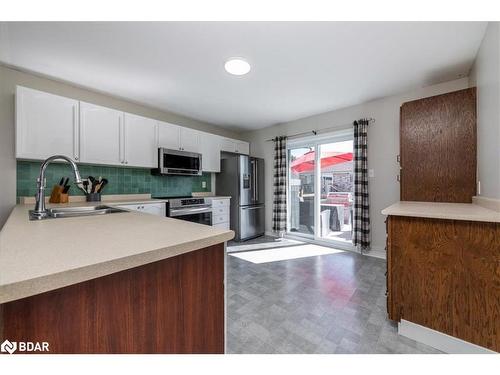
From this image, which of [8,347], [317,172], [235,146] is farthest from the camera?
[235,146]

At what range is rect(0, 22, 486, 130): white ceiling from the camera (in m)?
1.70

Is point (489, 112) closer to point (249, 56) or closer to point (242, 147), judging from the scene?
point (249, 56)

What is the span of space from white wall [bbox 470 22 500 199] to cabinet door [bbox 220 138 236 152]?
133 inches

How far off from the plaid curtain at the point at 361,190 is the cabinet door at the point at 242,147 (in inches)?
86.4

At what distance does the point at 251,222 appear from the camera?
4.14m

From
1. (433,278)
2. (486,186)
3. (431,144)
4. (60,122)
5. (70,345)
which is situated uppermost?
(60,122)

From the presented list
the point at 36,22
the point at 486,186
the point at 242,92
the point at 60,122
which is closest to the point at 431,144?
the point at 486,186

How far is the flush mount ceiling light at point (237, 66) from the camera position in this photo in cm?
214

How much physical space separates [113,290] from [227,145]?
3825 mm

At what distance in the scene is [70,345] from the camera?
0.51m

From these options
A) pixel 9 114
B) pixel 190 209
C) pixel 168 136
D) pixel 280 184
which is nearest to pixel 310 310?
pixel 190 209

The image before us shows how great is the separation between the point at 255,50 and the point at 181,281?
202cm

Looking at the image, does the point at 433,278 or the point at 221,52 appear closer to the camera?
the point at 433,278

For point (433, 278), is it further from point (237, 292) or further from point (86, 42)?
point (86, 42)
